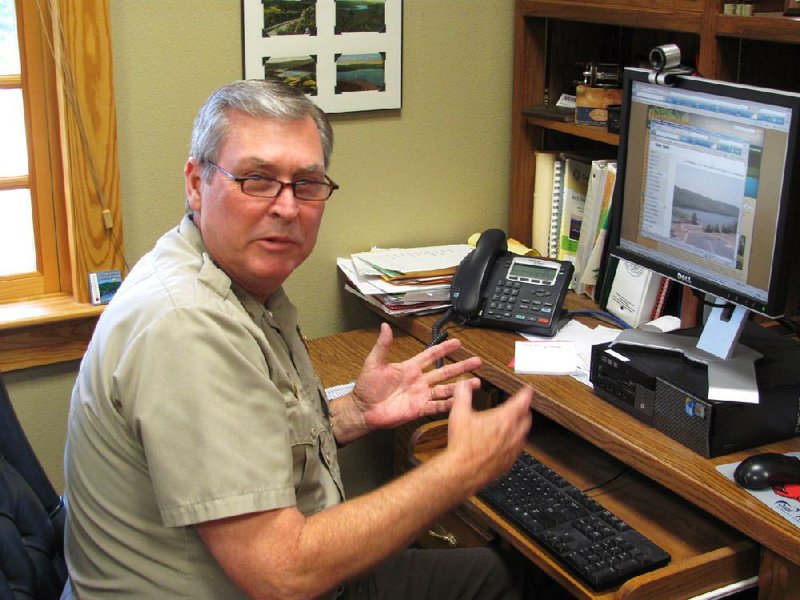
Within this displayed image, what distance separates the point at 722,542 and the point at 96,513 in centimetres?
99

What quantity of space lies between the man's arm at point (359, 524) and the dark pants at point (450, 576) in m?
0.41

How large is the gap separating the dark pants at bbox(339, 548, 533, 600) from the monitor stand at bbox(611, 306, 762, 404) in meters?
0.46

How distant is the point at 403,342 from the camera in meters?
2.39

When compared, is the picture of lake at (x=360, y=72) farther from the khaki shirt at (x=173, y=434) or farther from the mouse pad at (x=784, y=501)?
the mouse pad at (x=784, y=501)

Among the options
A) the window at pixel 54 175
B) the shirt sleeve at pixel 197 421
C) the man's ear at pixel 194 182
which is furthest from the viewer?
the window at pixel 54 175

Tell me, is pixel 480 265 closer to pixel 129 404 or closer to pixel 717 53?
pixel 717 53

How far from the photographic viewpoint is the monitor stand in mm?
1630

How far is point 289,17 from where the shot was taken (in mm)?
2346

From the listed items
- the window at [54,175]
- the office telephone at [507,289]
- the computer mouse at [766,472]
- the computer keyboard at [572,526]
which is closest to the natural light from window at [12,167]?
the window at [54,175]

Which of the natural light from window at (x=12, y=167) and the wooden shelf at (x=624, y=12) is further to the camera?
the natural light from window at (x=12, y=167)

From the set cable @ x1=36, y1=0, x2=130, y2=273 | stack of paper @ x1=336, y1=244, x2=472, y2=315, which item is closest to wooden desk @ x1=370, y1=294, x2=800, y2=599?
stack of paper @ x1=336, y1=244, x2=472, y2=315

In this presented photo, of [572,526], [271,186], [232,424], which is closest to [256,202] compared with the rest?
[271,186]

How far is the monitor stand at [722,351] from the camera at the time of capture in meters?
1.63

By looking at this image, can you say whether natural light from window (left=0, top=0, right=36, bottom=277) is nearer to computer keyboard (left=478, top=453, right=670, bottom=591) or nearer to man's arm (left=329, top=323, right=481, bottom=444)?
man's arm (left=329, top=323, right=481, bottom=444)
